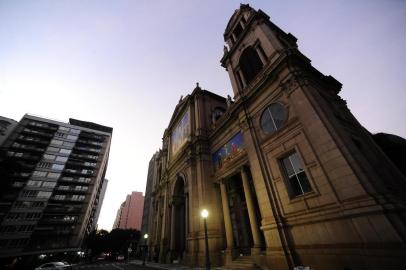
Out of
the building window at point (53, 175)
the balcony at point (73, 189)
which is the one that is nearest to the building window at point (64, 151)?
the building window at point (53, 175)

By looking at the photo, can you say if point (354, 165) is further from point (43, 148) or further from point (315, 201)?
point (43, 148)

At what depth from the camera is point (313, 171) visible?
9.73 m

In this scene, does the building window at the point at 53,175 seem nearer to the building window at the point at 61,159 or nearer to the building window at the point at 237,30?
the building window at the point at 61,159

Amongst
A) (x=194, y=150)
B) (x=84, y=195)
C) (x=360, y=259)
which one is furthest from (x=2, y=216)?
(x=360, y=259)

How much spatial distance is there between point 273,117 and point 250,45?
8.34m

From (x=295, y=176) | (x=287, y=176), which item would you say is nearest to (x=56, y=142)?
(x=287, y=176)

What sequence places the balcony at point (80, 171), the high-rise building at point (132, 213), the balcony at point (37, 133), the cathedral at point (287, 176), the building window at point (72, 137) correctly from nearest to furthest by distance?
the cathedral at point (287, 176) < the balcony at point (80, 171) < the balcony at point (37, 133) < the building window at point (72, 137) < the high-rise building at point (132, 213)

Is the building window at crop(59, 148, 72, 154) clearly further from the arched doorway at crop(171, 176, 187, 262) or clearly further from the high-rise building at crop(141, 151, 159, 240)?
the arched doorway at crop(171, 176, 187, 262)

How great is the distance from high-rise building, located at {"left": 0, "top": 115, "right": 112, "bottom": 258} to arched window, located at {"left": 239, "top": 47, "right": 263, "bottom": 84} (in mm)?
51802

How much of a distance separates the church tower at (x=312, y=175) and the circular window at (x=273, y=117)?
0.07m

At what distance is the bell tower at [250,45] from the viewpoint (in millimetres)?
15294

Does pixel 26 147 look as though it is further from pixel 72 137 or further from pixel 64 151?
pixel 72 137

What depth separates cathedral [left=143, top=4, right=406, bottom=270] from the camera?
7578 millimetres

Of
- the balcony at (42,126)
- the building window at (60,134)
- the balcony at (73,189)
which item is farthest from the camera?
the building window at (60,134)
